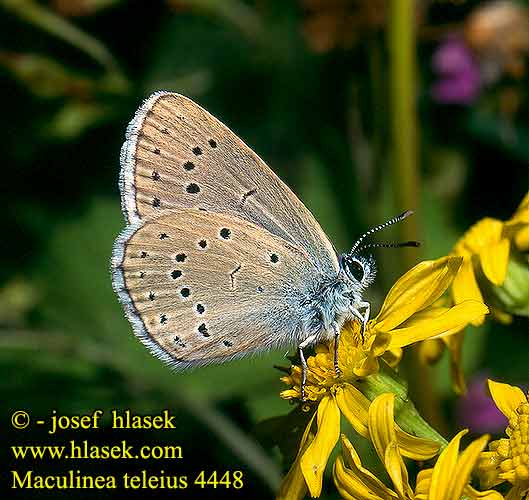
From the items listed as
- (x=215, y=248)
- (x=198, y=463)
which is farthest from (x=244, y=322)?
(x=198, y=463)

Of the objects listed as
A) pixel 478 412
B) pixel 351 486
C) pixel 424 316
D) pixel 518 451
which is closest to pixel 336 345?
pixel 424 316

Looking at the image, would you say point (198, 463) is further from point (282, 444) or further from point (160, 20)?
point (160, 20)

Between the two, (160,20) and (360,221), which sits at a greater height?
(160,20)

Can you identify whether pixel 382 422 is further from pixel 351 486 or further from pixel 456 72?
pixel 456 72

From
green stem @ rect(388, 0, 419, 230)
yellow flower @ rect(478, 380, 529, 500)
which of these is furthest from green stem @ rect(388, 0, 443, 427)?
yellow flower @ rect(478, 380, 529, 500)

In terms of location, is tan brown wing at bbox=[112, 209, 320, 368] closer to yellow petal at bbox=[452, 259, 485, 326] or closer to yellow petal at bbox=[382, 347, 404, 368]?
yellow petal at bbox=[382, 347, 404, 368]

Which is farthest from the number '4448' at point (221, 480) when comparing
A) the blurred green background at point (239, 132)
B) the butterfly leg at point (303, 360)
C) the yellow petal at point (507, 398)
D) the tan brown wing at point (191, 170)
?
the yellow petal at point (507, 398)
